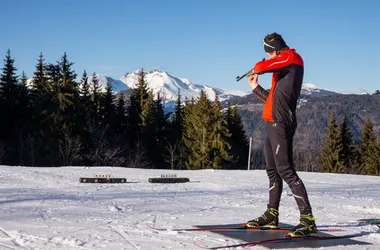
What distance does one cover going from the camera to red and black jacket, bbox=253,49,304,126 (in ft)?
14.1

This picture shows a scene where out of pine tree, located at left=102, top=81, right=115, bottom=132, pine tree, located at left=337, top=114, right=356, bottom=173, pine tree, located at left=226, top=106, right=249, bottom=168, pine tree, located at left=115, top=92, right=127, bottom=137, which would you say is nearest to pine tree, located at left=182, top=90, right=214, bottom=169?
pine tree, located at left=226, top=106, right=249, bottom=168

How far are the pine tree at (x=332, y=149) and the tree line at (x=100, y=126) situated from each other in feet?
30.1

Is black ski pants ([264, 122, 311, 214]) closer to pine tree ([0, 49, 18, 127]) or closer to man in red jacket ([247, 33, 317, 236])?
man in red jacket ([247, 33, 317, 236])

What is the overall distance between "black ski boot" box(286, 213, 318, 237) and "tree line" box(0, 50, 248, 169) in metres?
33.1

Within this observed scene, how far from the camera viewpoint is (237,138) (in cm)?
5238

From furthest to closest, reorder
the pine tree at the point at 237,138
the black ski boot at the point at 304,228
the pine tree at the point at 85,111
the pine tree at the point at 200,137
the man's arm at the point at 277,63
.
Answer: the pine tree at the point at 237,138 < the pine tree at the point at 200,137 < the pine tree at the point at 85,111 < the man's arm at the point at 277,63 < the black ski boot at the point at 304,228

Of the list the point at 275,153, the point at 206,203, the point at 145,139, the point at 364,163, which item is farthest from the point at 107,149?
the point at 275,153

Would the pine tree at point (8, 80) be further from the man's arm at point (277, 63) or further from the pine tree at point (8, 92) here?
the man's arm at point (277, 63)

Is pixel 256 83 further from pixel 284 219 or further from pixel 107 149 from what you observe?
pixel 107 149

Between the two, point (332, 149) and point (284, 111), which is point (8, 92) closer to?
point (332, 149)

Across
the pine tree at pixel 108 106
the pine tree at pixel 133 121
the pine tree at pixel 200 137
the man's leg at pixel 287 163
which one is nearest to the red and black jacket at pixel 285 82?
the man's leg at pixel 287 163

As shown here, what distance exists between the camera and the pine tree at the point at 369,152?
151 ft

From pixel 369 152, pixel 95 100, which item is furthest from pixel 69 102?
pixel 369 152

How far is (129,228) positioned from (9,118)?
3727 cm
